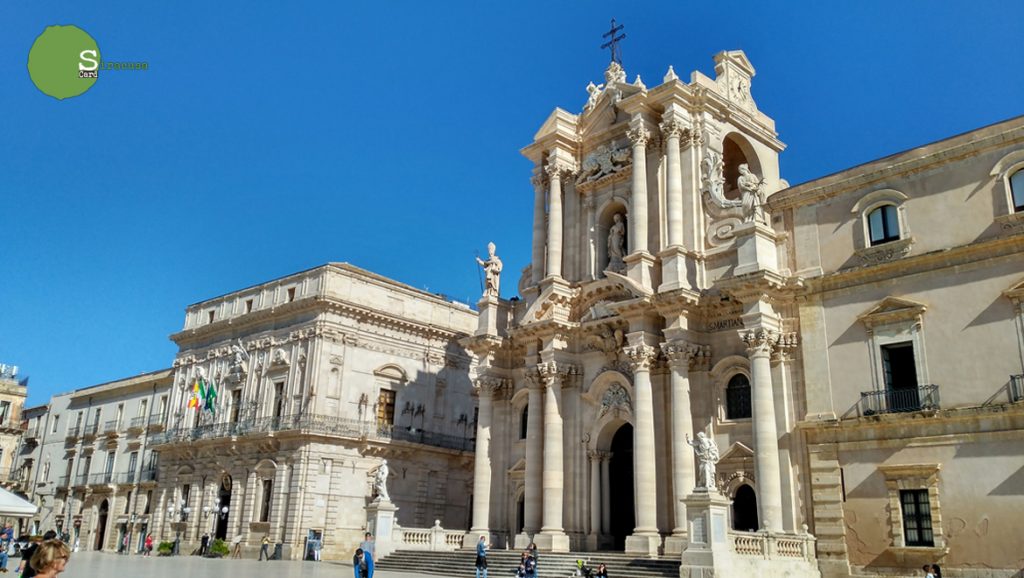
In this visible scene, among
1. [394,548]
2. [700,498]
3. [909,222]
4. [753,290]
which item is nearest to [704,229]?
[753,290]

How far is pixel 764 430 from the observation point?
78.8 ft

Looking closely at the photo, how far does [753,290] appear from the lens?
81.3ft

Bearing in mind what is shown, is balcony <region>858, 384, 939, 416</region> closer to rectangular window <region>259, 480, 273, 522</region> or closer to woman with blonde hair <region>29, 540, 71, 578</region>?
woman with blonde hair <region>29, 540, 71, 578</region>

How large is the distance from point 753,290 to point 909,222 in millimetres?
4409

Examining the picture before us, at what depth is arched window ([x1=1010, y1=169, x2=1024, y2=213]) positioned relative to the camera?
21328 millimetres

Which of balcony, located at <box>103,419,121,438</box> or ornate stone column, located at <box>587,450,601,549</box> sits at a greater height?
balcony, located at <box>103,419,121,438</box>

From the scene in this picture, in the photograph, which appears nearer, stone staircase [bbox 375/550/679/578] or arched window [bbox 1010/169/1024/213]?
arched window [bbox 1010/169/1024/213]

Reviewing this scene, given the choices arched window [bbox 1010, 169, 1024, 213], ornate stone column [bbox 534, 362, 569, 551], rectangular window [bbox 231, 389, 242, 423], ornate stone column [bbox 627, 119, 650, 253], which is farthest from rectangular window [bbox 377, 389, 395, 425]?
arched window [bbox 1010, 169, 1024, 213]

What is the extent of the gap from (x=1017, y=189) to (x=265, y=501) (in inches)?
1247

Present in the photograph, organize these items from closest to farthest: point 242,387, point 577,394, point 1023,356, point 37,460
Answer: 1. point 1023,356
2. point 577,394
3. point 242,387
4. point 37,460

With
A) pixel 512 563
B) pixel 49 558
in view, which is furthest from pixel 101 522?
pixel 49 558

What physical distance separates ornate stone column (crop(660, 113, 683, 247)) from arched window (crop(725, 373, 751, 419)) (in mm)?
4815

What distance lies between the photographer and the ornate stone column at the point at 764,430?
2364 centimetres

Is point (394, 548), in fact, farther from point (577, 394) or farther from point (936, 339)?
point (936, 339)
